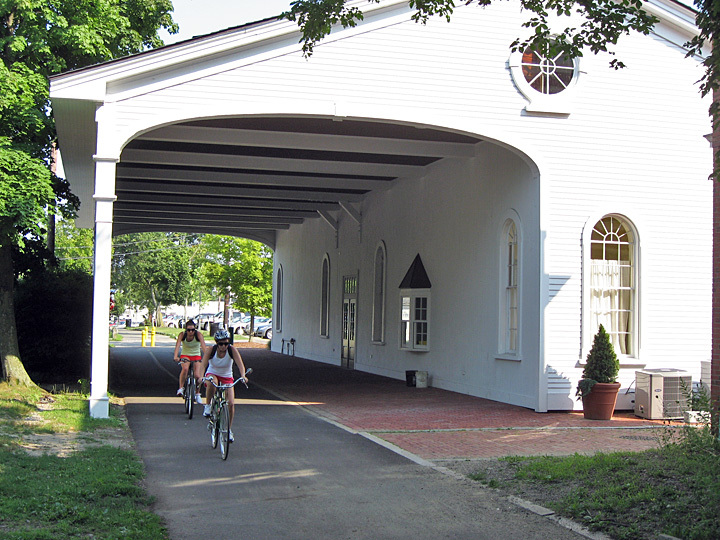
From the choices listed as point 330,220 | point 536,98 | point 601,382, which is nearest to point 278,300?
point 330,220

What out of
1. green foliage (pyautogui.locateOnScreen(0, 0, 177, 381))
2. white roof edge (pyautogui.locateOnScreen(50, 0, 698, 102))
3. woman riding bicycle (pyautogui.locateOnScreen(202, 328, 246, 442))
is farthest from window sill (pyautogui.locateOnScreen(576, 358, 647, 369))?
green foliage (pyautogui.locateOnScreen(0, 0, 177, 381))

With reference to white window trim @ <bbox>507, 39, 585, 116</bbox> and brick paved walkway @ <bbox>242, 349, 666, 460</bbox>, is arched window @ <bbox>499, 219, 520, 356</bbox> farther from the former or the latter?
white window trim @ <bbox>507, 39, 585, 116</bbox>

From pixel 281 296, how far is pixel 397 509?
104 feet

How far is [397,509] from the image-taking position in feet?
24.3

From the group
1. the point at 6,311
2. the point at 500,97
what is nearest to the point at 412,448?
the point at 500,97

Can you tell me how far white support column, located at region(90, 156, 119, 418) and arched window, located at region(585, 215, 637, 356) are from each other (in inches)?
354

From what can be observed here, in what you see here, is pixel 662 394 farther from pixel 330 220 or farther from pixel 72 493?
pixel 330 220

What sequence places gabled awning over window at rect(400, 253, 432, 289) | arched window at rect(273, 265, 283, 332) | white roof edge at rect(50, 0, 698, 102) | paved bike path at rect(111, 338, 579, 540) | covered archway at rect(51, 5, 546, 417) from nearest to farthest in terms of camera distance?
paved bike path at rect(111, 338, 579, 540) < white roof edge at rect(50, 0, 698, 102) < covered archway at rect(51, 5, 546, 417) < gabled awning over window at rect(400, 253, 432, 289) < arched window at rect(273, 265, 283, 332)

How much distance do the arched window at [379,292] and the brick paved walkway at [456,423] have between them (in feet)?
12.1

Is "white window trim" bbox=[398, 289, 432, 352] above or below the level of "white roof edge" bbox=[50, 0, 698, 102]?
below

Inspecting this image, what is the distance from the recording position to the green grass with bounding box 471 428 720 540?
6.45 m

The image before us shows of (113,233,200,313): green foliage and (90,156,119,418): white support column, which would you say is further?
(113,233,200,313): green foliage

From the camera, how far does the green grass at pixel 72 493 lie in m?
6.26

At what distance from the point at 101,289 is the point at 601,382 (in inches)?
342
